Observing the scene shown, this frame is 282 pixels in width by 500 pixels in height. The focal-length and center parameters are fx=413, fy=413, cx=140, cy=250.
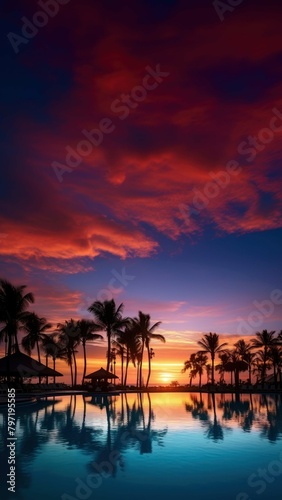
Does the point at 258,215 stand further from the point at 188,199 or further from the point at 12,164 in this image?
the point at 12,164

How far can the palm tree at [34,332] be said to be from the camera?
52466 mm

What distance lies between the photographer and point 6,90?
19.2m

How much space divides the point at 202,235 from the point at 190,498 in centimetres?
2489

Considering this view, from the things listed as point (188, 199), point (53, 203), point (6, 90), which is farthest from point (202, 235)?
point (6, 90)

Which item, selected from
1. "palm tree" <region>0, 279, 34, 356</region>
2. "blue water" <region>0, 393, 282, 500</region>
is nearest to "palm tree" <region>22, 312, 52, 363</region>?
"palm tree" <region>0, 279, 34, 356</region>

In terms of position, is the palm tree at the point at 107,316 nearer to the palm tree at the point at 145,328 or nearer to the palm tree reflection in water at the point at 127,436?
the palm tree at the point at 145,328

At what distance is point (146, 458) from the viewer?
13.2m

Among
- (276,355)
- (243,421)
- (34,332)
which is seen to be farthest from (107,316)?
(243,421)

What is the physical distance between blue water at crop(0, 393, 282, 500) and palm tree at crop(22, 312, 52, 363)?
99.2 ft
